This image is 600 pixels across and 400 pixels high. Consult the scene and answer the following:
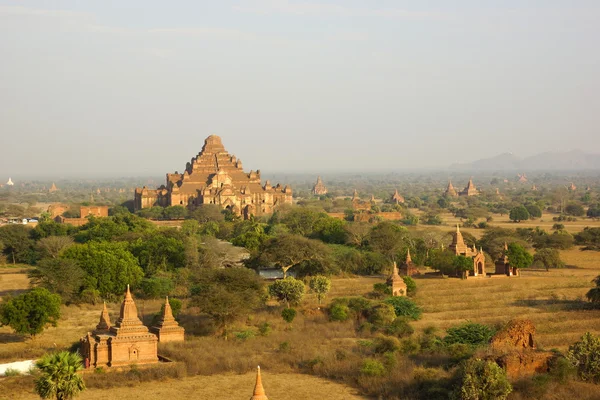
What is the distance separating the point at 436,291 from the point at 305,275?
28.7ft

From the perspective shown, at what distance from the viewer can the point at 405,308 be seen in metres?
40.7

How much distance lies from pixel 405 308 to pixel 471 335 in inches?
286

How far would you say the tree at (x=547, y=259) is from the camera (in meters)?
56.3

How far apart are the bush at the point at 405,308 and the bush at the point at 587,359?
1151 cm

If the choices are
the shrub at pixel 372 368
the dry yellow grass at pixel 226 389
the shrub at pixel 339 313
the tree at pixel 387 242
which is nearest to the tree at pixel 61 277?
the shrub at pixel 339 313

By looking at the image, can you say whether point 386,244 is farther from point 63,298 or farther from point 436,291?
point 63,298

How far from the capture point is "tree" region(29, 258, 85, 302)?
4403 cm

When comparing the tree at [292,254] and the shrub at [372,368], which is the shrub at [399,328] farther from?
the tree at [292,254]

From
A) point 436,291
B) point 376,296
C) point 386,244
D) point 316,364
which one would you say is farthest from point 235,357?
point 386,244

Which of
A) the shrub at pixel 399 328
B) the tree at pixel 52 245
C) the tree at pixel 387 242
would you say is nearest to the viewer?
the shrub at pixel 399 328

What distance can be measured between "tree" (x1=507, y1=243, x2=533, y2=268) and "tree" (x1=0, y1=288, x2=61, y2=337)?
26402mm

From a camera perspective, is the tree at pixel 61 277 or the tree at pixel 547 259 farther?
the tree at pixel 547 259

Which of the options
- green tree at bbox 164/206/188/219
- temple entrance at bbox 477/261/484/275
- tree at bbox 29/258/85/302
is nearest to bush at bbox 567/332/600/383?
temple entrance at bbox 477/261/484/275

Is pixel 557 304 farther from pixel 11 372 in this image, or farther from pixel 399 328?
pixel 11 372
